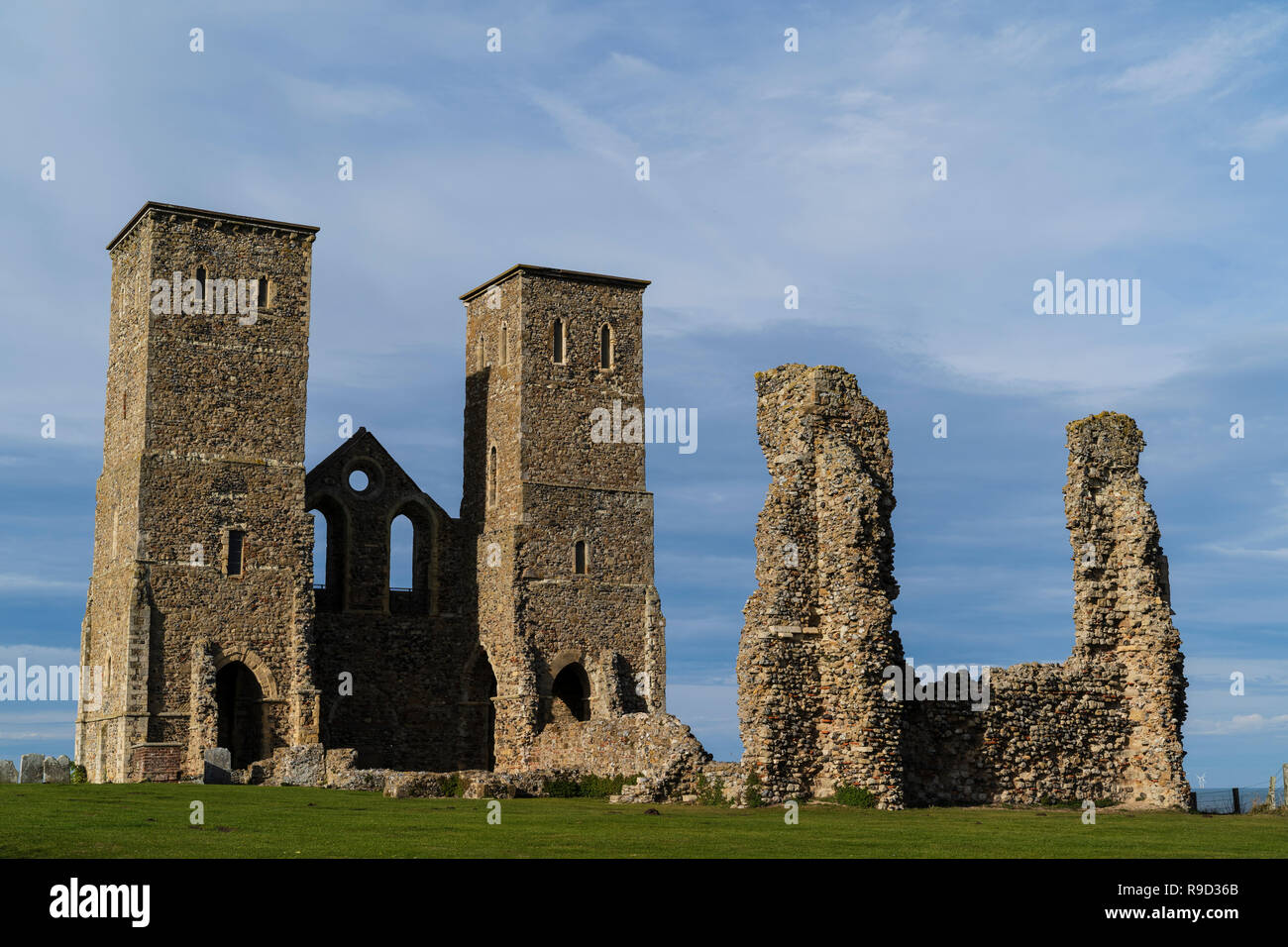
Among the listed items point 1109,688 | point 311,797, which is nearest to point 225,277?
point 311,797

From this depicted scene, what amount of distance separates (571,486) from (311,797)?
19.4 metres

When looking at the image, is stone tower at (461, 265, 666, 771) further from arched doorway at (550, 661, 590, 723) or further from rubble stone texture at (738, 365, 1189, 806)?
rubble stone texture at (738, 365, 1189, 806)

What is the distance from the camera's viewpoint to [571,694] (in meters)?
49.1

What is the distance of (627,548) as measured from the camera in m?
49.5

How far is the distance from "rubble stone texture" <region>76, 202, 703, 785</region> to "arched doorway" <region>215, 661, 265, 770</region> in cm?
6

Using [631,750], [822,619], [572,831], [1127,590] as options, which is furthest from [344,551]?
[572,831]

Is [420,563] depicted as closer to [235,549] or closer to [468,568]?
[468,568]

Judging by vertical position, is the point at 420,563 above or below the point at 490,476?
below

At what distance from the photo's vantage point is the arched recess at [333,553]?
49250 mm

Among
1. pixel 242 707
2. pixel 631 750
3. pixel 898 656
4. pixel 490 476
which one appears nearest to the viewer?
pixel 898 656

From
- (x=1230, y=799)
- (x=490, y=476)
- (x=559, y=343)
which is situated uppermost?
(x=559, y=343)

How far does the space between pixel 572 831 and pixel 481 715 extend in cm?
2864

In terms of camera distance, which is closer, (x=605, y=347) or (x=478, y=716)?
(x=478, y=716)
